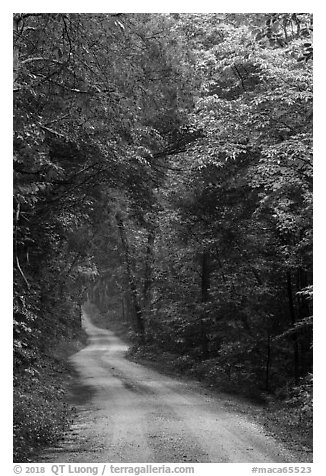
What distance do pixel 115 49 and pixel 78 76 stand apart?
89 cm

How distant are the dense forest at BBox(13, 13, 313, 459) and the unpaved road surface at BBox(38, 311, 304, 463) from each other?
0.79 m

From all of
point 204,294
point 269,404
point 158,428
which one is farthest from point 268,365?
point 158,428

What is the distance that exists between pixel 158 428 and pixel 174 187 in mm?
5865

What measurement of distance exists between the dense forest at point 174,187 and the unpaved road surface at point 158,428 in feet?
2.61

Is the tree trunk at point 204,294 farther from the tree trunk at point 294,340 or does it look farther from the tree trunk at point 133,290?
the tree trunk at point 294,340

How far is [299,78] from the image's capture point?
10.3 m

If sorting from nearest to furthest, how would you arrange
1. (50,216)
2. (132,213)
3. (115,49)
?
(115,49), (50,216), (132,213)

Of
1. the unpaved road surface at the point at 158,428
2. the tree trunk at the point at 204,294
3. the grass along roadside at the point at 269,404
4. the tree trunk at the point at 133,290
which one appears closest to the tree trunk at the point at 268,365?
the grass along roadside at the point at 269,404

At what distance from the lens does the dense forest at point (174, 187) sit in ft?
23.7

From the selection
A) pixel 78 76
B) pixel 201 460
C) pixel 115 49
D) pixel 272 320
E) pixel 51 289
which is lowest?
pixel 201 460

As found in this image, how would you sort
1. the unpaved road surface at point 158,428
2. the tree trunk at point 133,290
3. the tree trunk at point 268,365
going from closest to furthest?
the unpaved road surface at point 158,428 < the tree trunk at point 268,365 < the tree trunk at point 133,290

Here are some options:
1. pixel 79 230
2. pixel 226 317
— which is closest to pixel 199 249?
pixel 226 317

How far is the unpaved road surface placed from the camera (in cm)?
773
